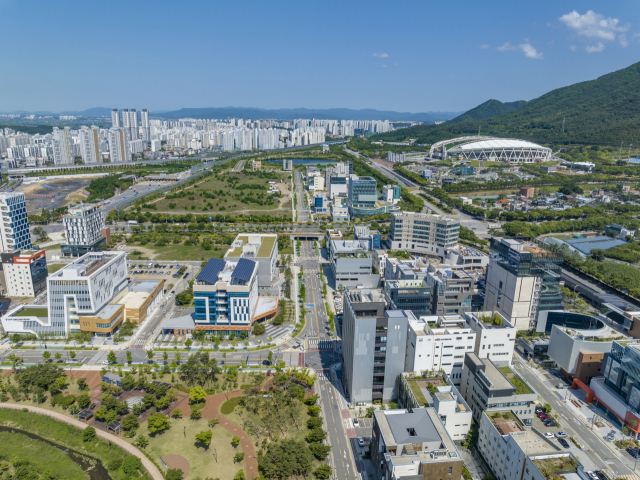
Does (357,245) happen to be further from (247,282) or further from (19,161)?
(19,161)

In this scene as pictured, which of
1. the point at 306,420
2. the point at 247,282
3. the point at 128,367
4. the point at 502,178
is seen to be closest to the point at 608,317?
the point at 306,420

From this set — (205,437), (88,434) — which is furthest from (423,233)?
(88,434)

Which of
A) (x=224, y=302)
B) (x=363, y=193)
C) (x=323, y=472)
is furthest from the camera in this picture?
(x=363, y=193)

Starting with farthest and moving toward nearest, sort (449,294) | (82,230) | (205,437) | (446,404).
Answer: (82,230), (449,294), (205,437), (446,404)

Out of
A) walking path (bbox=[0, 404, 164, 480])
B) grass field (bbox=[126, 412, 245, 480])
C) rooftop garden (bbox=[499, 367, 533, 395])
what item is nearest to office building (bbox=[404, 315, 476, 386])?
rooftop garden (bbox=[499, 367, 533, 395])

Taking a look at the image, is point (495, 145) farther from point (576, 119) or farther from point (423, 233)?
point (423, 233)

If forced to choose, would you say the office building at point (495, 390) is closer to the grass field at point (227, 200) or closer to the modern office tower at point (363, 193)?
the modern office tower at point (363, 193)

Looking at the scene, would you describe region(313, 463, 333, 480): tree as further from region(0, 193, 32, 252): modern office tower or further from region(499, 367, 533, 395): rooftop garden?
region(0, 193, 32, 252): modern office tower
